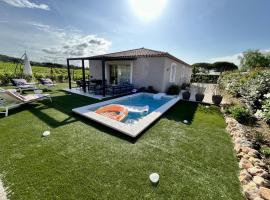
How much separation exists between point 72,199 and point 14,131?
3833 millimetres

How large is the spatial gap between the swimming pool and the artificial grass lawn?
0.83ft

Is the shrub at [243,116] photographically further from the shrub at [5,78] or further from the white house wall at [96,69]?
the shrub at [5,78]

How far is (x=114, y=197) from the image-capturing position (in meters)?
2.38

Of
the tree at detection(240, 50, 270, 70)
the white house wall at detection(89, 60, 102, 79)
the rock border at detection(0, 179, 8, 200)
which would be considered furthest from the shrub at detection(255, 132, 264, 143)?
the tree at detection(240, 50, 270, 70)

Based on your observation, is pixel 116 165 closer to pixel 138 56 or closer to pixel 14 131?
pixel 14 131

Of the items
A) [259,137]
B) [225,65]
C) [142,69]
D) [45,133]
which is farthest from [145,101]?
[225,65]

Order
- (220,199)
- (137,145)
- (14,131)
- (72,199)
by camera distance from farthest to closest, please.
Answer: (14,131)
(137,145)
(220,199)
(72,199)

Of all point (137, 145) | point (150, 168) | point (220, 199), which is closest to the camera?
point (220, 199)

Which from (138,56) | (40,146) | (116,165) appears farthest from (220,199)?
(138,56)

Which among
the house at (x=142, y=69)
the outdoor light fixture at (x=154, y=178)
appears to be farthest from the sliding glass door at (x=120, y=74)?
the outdoor light fixture at (x=154, y=178)

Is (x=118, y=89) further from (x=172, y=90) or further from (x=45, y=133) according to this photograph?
(x=45, y=133)

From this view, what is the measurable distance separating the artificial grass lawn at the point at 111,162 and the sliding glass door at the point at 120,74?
350 inches

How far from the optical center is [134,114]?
7746 mm

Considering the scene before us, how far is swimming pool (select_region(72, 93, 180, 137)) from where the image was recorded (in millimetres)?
4820
